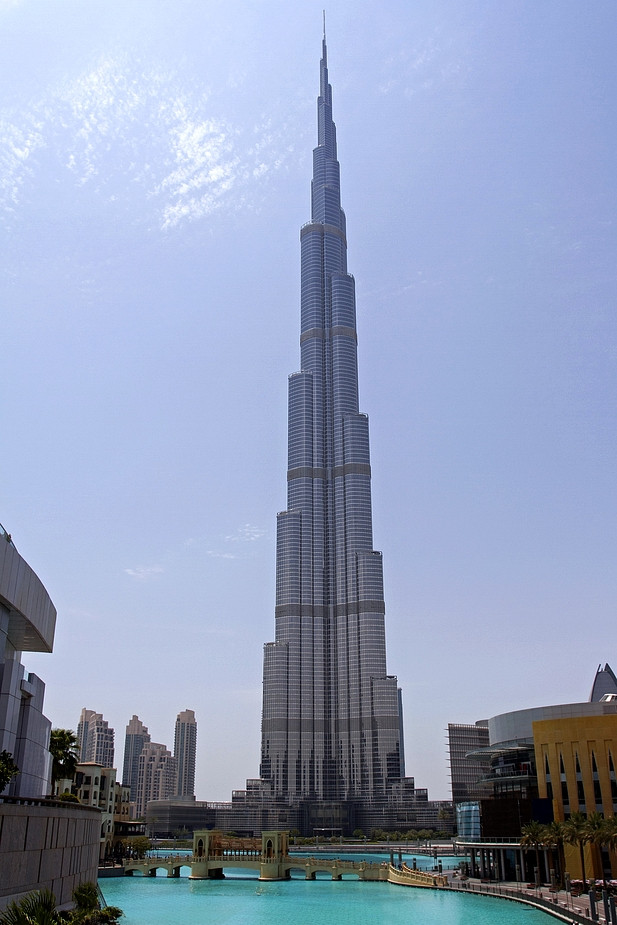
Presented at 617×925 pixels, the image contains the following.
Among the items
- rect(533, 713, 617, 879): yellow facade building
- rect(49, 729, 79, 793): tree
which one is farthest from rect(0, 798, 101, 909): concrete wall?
rect(533, 713, 617, 879): yellow facade building

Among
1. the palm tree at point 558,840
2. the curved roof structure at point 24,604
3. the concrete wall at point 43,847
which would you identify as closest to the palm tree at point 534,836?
the palm tree at point 558,840

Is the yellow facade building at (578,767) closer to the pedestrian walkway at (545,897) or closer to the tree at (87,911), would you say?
the pedestrian walkway at (545,897)

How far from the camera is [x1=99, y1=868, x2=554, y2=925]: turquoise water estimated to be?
93.4m

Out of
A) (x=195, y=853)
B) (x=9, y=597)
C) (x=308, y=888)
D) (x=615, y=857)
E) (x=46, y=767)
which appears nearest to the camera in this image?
(x=9, y=597)

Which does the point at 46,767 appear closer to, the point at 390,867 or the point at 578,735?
the point at 578,735

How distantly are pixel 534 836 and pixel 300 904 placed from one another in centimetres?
4018

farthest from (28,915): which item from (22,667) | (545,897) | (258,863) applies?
(258,863)

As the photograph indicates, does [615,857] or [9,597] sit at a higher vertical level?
[9,597]

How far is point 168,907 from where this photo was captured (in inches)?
4473

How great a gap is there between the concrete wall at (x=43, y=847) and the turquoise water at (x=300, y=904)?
3948cm

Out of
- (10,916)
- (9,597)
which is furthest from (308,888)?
(10,916)

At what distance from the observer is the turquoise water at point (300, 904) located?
93.4 m

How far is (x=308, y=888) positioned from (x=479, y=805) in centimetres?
3812

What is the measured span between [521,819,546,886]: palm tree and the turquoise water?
289 inches
